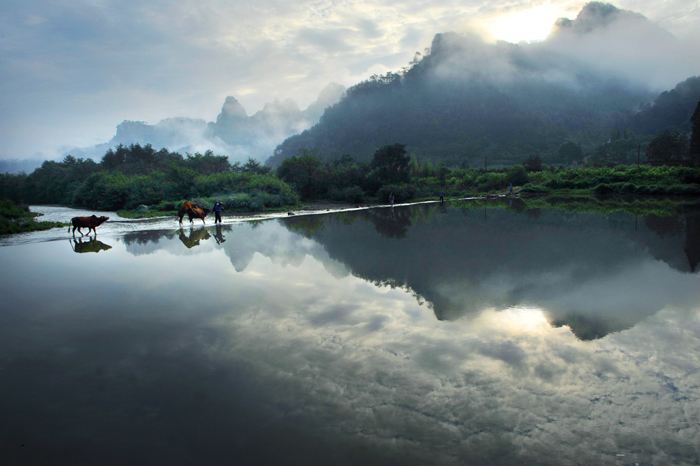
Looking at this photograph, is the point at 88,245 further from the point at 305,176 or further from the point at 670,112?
the point at 670,112

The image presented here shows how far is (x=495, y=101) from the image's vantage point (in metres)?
145

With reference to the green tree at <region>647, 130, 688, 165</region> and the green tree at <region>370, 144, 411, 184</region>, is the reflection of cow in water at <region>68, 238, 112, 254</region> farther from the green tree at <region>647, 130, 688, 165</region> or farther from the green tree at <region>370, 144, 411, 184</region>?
the green tree at <region>647, 130, 688, 165</region>

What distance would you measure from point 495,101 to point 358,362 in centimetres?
15310

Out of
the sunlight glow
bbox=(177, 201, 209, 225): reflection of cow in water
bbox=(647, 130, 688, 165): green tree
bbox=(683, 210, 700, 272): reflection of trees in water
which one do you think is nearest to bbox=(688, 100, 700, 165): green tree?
bbox=(647, 130, 688, 165): green tree

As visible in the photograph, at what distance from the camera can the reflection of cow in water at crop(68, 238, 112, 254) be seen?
19375mm

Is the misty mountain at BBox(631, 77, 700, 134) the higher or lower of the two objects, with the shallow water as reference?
higher

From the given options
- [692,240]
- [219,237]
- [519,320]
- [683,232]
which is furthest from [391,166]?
[519,320]

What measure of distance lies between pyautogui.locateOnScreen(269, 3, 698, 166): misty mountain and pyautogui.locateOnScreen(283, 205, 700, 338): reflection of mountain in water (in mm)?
86293

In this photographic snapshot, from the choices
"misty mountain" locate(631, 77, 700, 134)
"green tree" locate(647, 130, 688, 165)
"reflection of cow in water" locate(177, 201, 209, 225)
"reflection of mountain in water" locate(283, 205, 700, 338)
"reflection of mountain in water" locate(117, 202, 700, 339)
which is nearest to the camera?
"reflection of mountain in water" locate(283, 205, 700, 338)

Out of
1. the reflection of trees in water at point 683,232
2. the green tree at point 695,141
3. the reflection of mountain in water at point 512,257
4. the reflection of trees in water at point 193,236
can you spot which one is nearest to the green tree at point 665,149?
the green tree at point 695,141

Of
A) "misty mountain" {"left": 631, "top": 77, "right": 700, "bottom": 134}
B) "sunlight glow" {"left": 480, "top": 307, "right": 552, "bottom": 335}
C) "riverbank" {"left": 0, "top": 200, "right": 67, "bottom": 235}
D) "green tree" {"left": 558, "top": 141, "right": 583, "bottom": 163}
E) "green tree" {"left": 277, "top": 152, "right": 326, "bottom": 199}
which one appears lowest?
"sunlight glow" {"left": 480, "top": 307, "right": 552, "bottom": 335}

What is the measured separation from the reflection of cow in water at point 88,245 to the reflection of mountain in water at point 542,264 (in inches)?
382

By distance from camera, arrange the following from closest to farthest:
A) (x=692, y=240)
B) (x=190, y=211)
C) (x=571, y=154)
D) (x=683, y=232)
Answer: (x=692, y=240), (x=683, y=232), (x=190, y=211), (x=571, y=154)

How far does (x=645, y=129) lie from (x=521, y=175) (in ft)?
268
